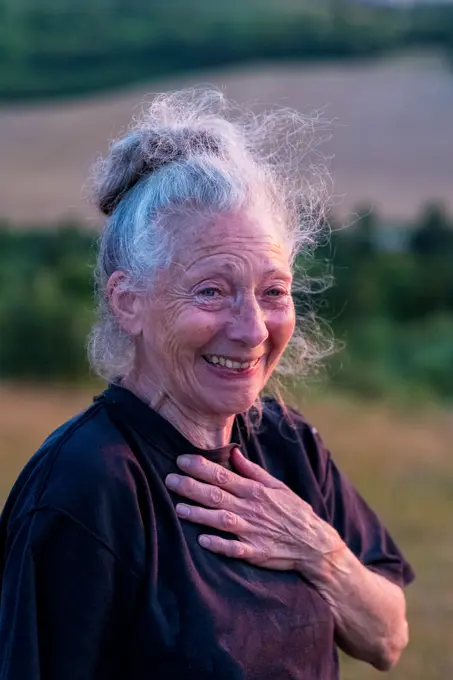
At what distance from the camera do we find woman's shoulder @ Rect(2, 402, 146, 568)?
1.55 m

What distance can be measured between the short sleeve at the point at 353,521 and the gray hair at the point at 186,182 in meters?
0.40

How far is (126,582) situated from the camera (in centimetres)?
156

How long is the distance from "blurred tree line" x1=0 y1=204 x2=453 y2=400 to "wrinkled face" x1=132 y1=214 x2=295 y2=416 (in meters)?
6.22

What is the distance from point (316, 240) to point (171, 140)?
404mm

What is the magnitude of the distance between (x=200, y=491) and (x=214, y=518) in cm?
5

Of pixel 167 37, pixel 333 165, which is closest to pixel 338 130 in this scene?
pixel 167 37

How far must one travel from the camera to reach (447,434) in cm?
702

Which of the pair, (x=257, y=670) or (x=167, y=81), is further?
(x=167, y=81)

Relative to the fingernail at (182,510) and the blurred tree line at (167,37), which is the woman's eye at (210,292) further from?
the blurred tree line at (167,37)

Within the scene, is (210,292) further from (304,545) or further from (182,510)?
(304,545)

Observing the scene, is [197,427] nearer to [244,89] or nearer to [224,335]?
[224,335]

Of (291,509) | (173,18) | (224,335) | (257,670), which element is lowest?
(257,670)

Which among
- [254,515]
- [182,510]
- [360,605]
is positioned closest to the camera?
[182,510]

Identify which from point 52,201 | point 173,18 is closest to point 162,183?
point 52,201
